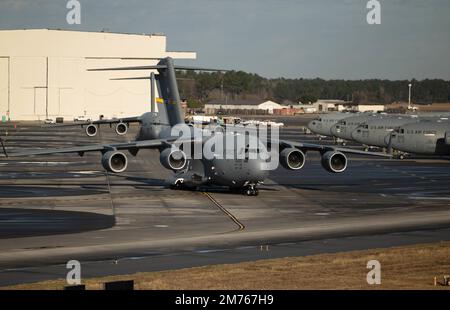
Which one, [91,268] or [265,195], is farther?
[265,195]

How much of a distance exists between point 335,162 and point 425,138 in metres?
31.8

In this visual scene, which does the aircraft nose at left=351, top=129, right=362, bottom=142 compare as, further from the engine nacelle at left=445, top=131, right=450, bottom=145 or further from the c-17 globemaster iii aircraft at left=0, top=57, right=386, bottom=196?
the c-17 globemaster iii aircraft at left=0, top=57, right=386, bottom=196

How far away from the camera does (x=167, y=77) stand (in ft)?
195

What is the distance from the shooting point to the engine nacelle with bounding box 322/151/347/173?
5284cm

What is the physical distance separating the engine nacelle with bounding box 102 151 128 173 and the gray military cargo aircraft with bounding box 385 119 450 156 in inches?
1430

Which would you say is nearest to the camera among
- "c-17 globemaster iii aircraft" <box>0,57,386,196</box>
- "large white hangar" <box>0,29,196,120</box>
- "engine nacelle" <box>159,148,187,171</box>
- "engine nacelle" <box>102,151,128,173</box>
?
"c-17 globemaster iii aircraft" <box>0,57,386,196</box>

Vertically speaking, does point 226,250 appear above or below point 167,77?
below

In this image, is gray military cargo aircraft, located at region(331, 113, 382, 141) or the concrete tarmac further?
gray military cargo aircraft, located at region(331, 113, 382, 141)

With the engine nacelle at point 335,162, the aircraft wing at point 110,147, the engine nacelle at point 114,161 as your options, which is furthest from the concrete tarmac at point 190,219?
the aircraft wing at point 110,147

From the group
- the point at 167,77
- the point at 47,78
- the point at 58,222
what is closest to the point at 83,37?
the point at 47,78

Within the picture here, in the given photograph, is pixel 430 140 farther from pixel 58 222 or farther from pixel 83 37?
pixel 83 37

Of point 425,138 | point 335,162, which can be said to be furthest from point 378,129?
point 335,162

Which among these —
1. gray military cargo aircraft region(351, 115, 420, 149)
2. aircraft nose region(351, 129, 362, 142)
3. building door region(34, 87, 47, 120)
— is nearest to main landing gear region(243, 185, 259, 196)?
gray military cargo aircraft region(351, 115, 420, 149)

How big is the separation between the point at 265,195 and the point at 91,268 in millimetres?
23908
